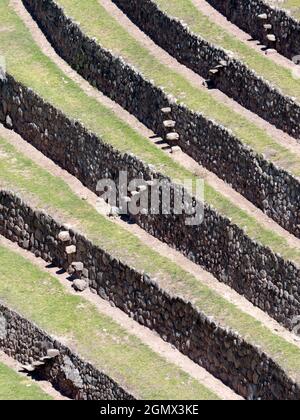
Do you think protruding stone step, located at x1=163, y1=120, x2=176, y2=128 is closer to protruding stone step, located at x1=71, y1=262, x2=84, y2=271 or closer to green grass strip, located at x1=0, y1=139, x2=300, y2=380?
green grass strip, located at x1=0, y1=139, x2=300, y2=380

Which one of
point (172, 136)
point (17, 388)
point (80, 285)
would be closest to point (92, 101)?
point (172, 136)

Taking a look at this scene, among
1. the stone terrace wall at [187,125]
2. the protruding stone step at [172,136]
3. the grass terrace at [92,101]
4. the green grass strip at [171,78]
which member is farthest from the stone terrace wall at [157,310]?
the green grass strip at [171,78]

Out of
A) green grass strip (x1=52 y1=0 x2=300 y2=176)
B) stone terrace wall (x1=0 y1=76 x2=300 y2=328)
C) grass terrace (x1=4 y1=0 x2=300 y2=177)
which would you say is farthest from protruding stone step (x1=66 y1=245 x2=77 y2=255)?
green grass strip (x1=52 y1=0 x2=300 y2=176)

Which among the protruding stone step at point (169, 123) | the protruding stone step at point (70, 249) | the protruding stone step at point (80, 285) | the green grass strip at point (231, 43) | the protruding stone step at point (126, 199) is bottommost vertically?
the protruding stone step at point (80, 285)

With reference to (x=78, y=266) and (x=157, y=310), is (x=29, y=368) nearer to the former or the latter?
(x=78, y=266)

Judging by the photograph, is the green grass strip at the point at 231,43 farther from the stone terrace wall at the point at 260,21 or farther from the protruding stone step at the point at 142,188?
the protruding stone step at the point at 142,188

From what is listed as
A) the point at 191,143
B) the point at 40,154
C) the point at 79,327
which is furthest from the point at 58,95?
the point at 79,327
